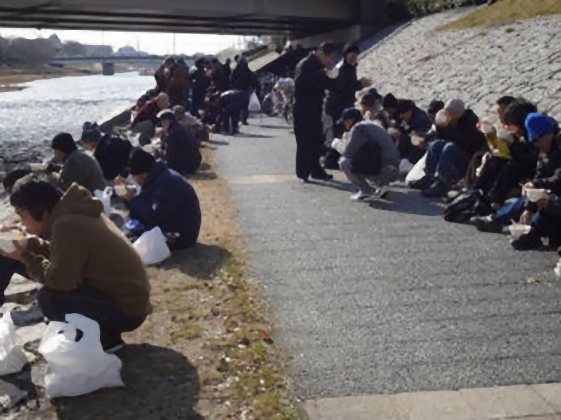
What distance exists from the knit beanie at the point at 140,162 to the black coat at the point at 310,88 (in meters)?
3.84

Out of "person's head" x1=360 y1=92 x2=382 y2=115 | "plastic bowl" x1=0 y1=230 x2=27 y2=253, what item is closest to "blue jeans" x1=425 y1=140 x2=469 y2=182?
"person's head" x1=360 y1=92 x2=382 y2=115

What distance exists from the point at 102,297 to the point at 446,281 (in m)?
2.72

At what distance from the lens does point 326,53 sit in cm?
1044

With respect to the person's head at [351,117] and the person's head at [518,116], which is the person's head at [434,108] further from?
the person's head at [518,116]

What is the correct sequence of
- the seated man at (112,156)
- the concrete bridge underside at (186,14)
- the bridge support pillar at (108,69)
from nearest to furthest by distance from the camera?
the seated man at (112,156), the concrete bridge underside at (186,14), the bridge support pillar at (108,69)

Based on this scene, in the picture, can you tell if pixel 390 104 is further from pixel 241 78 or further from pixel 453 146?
pixel 241 78

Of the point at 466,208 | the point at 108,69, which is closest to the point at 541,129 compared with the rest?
the point at 466,208

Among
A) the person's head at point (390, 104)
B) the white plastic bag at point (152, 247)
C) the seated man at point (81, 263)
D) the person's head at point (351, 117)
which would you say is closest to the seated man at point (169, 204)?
the white plastic bag at point (152, 247)

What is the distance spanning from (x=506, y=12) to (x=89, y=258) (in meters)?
22.9

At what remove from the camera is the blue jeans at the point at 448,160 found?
30.5 ft

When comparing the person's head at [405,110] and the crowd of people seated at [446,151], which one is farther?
the person's head at [405,110]

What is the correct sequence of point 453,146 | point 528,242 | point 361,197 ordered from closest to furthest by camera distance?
point 528,242 → point 453,146 → point 361,197

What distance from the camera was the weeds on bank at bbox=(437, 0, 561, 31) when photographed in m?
23.0

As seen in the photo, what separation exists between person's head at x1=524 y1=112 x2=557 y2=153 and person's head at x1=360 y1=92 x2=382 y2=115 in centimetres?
377
